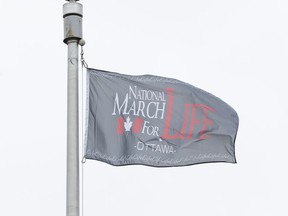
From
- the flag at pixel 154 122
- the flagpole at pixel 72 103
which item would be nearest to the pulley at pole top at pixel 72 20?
the flagpole at pixel 72 103

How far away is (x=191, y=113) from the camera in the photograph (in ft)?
44.2

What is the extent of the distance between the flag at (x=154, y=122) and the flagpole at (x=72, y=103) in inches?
38.2

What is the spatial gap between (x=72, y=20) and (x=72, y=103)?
1.32 meters

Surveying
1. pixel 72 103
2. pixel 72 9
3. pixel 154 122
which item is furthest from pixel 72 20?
pixel 154 122

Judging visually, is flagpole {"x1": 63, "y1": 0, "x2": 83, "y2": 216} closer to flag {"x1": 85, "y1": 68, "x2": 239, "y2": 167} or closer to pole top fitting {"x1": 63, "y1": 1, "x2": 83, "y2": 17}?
pole top fitting {"x1": 63, "y1": 1, "x2": 83, "y2": 17}

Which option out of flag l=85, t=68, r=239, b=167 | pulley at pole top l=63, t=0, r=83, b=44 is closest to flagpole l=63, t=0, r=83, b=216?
pulley at pole top l=63, t=0, r=83, b=44

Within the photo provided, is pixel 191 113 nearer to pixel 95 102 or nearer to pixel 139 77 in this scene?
pixel 139 77

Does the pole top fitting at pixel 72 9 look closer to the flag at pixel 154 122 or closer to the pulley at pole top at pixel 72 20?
the pulley at pole top at pixel 72 20

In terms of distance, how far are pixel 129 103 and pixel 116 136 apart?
0.64 metres

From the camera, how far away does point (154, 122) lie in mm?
12750

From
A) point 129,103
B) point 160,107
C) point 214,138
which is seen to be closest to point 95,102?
point 129,103

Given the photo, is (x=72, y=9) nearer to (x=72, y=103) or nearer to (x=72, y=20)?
(x=72, y=20)

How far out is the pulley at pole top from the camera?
1122cm

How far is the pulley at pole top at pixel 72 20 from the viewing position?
1122cm
